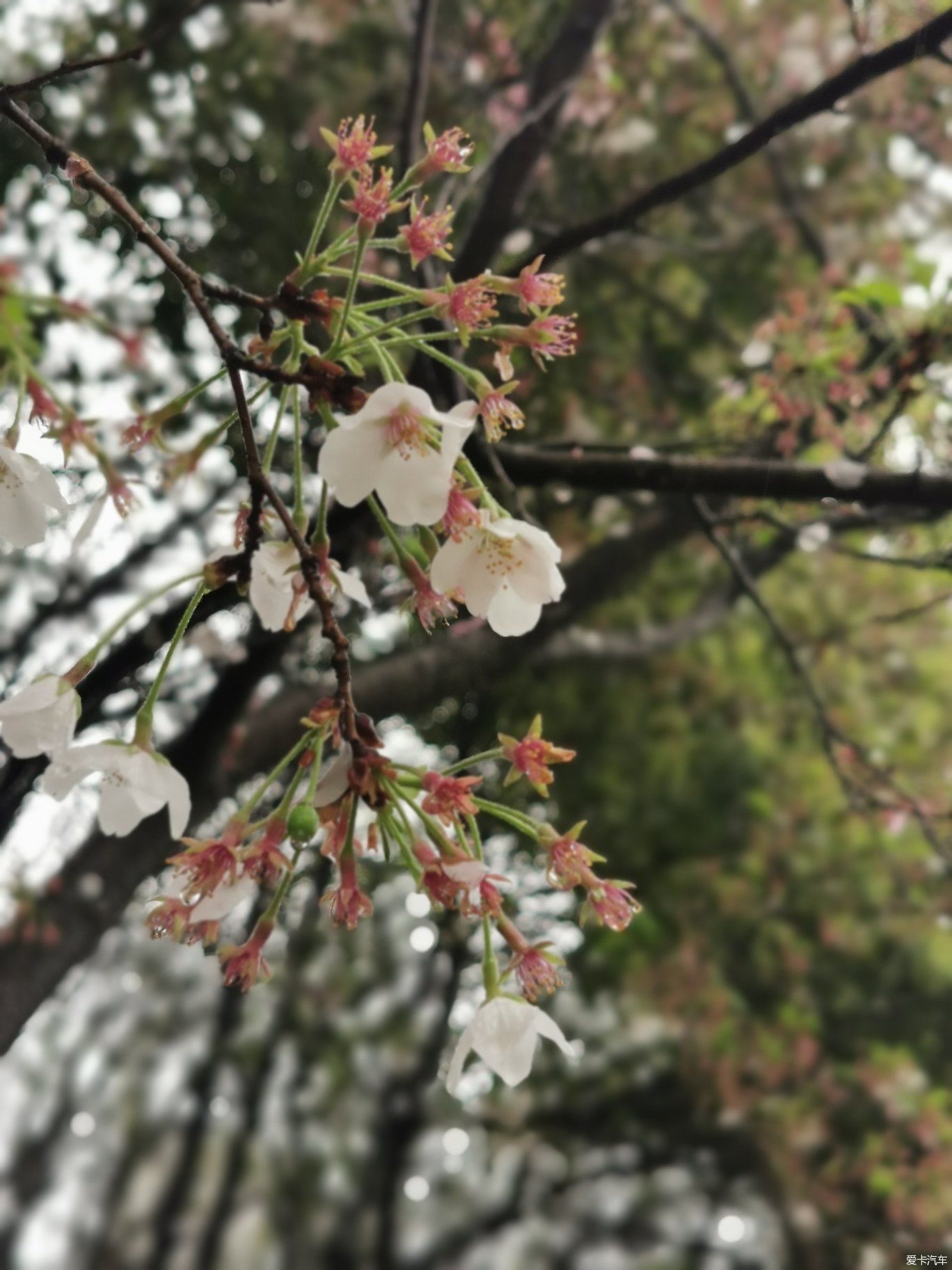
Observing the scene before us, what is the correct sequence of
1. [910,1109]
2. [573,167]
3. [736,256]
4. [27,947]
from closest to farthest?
1. [27,947]
2. [573,167]
3. [736,256]
4. [910,1109]

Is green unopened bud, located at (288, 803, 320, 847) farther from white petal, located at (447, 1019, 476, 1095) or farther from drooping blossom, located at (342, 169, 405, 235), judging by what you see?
drooping blossom, located at (342, 169, 405, 235)

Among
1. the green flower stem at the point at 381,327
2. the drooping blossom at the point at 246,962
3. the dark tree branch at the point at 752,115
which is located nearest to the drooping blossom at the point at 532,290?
the green flower stem at the point at 381,327

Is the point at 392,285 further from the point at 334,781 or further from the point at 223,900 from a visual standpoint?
the point at 223,900

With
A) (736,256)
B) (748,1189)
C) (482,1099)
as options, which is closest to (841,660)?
(736,256)

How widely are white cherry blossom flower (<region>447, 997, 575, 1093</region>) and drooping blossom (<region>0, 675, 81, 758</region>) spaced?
418 millimetres

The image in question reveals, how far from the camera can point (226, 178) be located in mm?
2646

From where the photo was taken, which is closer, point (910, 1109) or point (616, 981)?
point (910, 1109)

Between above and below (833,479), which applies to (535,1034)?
above

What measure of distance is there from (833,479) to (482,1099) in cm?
496

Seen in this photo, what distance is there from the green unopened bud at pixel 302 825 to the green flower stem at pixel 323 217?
0.42m

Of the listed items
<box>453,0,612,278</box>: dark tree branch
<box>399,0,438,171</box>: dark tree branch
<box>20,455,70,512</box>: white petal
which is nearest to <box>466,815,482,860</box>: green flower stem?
<box>20,455,70,512</box>: white petal

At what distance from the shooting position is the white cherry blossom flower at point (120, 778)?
88 cm

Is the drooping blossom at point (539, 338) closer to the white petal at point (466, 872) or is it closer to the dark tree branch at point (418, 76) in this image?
the white petal at point (466, 872)

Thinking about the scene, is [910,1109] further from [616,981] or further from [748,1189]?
[748,1189]
